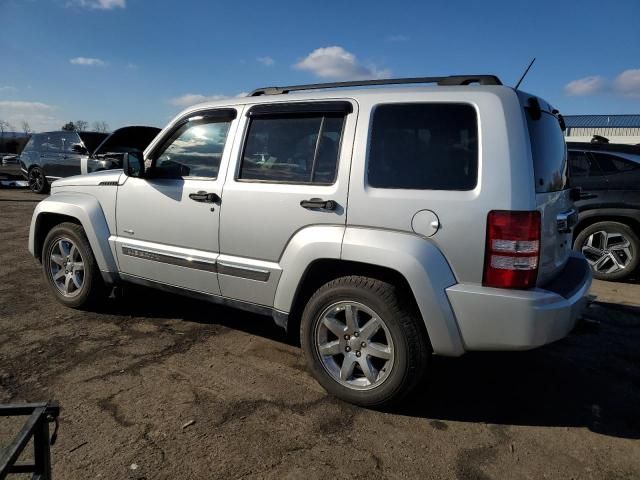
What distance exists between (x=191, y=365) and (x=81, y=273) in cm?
174

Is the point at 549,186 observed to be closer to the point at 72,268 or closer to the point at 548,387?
the point at 548,387

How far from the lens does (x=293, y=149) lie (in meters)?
3.34

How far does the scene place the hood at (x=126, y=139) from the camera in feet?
35.1

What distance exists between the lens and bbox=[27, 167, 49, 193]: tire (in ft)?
45.7

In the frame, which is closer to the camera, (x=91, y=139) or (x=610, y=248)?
(x=610, y=248)

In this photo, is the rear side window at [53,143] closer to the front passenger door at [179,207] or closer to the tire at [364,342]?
the front passenger door at [179,207]

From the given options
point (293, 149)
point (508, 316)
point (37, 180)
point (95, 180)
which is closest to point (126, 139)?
point (37, 180)

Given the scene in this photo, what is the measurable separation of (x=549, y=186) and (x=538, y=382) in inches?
57.2

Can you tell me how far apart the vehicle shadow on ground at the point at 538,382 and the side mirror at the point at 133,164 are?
138 cm

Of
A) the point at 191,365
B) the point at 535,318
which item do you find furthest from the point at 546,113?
the point at 191,365

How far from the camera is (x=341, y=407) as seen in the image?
306 centimetres

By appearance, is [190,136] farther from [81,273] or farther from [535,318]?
[535,318]

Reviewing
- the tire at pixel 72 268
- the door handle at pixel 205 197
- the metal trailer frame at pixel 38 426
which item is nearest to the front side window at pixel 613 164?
the door handle at pixel 205 197

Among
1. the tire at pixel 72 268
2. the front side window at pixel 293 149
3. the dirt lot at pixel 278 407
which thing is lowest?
the dirt lot at pixel 278 407
